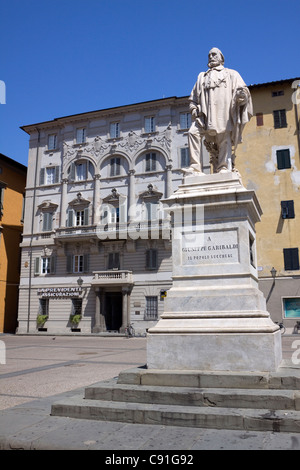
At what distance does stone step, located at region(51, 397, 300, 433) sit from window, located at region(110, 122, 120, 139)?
107ft

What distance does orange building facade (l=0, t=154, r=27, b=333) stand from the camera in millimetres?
36750

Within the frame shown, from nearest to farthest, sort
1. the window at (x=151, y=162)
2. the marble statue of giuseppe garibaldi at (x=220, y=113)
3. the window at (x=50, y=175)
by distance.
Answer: the marble statue of giuseppe garibaldi at (x=220, y=113) → the window at (x=151, y=162) → the window at (x=50, y=175)

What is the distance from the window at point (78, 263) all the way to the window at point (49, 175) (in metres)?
7.52

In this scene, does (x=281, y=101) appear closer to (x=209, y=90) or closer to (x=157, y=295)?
(x=157, y=295)

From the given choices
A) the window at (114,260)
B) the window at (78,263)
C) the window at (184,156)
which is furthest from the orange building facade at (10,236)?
the window at (184,156)

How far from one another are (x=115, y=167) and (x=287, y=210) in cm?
1478

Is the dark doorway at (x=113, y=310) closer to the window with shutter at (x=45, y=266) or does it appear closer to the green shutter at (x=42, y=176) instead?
the window with shutter at (x=45, y=266)

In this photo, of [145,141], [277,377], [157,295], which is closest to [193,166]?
[277,377]

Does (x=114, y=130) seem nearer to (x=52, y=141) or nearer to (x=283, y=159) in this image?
(x=52, y=141)

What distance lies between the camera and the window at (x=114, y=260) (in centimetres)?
3309

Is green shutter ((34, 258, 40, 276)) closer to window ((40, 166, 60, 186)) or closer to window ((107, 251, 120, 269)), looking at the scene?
window ((107, 251, 120, 269))
